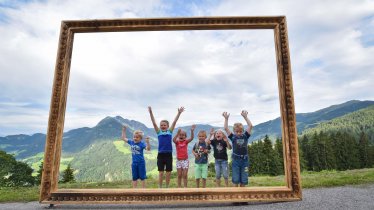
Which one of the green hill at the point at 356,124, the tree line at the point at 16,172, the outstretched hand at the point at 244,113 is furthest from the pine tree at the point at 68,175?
the green hill at the point at 356,124

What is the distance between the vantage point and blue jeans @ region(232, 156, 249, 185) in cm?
637

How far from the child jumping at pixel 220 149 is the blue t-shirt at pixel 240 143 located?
288 millimetres

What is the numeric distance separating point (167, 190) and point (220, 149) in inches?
77.6

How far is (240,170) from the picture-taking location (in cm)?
647

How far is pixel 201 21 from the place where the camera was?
6.48m

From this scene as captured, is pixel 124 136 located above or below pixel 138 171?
above

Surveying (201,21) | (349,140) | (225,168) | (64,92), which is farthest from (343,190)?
(349,140)

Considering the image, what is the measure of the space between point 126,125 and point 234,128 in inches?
113

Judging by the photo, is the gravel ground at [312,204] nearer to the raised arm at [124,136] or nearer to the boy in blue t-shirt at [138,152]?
the boy in blue t-shirt at [138,152]

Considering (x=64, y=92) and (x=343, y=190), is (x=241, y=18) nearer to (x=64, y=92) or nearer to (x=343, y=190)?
(x=64, y=92)

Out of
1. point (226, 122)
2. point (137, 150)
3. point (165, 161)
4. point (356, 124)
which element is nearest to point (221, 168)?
point (226, 122)

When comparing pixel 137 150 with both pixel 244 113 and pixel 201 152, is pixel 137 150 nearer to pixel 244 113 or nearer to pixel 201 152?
pixel 201 152

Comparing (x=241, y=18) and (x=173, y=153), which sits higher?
(x=241, y=18)

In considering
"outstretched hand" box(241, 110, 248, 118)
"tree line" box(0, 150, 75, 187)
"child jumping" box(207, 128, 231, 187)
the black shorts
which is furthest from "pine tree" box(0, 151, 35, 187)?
"outstretched hand" box(241, 110, 248, 118)
